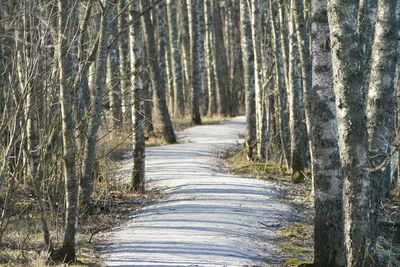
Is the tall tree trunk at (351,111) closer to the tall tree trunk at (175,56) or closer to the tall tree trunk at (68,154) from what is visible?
the tall tree trunk at (68,154)

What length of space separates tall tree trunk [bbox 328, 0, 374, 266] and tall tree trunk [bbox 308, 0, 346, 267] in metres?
0.80

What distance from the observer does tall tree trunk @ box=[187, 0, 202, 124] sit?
84.9 feet

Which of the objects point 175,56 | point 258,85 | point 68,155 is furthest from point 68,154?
point 175,56

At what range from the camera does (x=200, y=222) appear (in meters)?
10.4

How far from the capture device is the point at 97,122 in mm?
9320

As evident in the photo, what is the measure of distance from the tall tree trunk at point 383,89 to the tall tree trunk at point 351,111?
5.99 feet

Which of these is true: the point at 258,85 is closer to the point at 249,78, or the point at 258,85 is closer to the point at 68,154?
the point at 249,78

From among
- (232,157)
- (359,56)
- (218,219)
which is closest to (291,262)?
(218,219)

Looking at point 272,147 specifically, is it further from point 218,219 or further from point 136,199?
point 218,219

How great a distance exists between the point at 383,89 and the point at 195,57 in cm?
1759

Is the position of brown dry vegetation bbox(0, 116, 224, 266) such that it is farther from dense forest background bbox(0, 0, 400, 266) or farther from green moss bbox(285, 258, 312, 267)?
green moss bbox(285, 258, 312, 267)

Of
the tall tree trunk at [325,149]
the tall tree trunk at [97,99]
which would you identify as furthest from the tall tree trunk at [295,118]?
the tall tree trunk at [325,149]

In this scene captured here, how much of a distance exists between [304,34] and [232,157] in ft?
17.4

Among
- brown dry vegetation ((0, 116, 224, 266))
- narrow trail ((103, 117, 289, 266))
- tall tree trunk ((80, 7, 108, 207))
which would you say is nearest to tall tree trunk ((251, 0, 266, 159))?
narrow trail ((103, 117, 289, 266))
